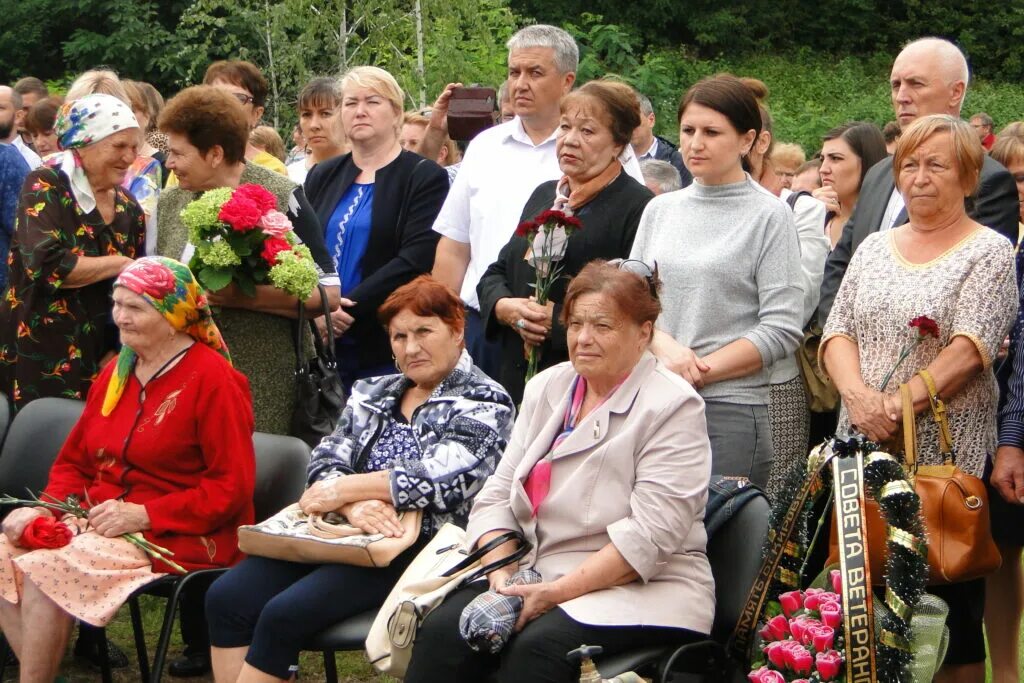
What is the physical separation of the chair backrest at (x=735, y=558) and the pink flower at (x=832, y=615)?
412 mm

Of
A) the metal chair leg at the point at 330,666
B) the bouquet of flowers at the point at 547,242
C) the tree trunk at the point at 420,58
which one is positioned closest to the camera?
the metal chair leg at the point at 330,666

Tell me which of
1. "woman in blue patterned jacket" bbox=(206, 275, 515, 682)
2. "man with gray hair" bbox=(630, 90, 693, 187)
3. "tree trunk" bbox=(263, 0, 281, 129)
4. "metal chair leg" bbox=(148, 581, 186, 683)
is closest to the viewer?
"woman in blue patterned jacket" bbox=(206, 275, 515, 682)

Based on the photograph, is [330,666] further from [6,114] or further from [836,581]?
[6,114]

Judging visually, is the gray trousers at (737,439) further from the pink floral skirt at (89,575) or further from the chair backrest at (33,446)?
the chair backrest at (33,446)

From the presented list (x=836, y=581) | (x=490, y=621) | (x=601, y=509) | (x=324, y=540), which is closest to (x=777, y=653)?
(x=836, y=581)

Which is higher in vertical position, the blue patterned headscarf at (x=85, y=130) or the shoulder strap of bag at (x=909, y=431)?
the blue patterned headscarf at (x=85, y=130)

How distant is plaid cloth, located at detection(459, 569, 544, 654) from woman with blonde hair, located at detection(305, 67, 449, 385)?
7.66ft

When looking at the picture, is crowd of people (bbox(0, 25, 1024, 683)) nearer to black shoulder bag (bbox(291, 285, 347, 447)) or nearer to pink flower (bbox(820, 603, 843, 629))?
black shoulder bag (bbox(291, 285, 347, 447))

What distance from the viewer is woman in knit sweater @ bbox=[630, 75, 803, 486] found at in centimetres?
431

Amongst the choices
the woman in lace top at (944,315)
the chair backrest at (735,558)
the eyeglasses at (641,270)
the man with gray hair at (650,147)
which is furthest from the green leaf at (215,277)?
the man with gray hair at (650,147)

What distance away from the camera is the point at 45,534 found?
14.8ft

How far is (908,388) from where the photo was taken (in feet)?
12.8

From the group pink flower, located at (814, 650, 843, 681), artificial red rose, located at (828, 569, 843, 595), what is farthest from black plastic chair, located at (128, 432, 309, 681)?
pink flower, located at (814, 650, 843, 681)

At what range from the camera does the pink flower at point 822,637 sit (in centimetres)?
335
